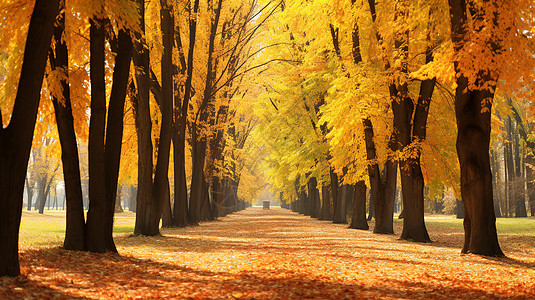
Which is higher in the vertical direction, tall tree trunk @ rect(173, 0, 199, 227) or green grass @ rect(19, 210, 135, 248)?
tall tree trunk @ rect(173, 0, 199, 227)

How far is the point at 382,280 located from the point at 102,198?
622cm

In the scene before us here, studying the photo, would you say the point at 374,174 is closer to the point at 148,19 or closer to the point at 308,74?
the point at 308,74

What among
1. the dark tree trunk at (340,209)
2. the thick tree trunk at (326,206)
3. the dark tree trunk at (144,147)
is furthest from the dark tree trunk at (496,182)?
the dark tree trunk at (144,147)

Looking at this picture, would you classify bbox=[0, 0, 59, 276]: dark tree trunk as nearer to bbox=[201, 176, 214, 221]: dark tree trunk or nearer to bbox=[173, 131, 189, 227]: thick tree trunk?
bbox=[173, 131, 189, 227]: thick tree trunk

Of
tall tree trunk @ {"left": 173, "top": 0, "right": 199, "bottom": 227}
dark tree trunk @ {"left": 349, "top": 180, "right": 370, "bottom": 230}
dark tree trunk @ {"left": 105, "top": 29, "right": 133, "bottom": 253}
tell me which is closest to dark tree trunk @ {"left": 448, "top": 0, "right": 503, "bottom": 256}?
dark tree trunk @ {"left": 105, "top": 29, "right": 133, "bottom": 253}

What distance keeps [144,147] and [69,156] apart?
6.66 metres

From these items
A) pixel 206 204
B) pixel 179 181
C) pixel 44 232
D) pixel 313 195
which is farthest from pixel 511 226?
pixel 44 232

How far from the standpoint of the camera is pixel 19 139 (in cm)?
731

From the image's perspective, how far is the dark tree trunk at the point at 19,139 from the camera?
7207 millimetres

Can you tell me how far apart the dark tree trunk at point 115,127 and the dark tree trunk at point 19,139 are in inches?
157

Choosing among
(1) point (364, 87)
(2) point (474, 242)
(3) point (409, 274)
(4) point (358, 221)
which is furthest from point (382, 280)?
(4) point (358, 221)

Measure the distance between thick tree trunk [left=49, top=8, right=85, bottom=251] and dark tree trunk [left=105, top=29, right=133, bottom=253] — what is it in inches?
26.0

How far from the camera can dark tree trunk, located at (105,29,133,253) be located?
456 inches

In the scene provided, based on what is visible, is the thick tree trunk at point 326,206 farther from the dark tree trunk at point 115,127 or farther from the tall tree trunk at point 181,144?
the dark tree trunk at point 115,127
